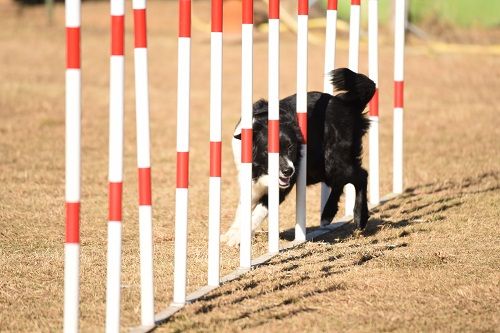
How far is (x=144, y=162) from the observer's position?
4719 millimetres

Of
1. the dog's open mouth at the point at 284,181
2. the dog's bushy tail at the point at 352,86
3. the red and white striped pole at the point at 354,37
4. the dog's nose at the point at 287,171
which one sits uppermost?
the red and white striped pole at the point at 354,37

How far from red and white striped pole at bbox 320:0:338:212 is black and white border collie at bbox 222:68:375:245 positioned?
22 centimetres

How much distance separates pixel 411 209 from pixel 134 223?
2448 mm

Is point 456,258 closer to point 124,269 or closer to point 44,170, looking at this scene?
point 124,269

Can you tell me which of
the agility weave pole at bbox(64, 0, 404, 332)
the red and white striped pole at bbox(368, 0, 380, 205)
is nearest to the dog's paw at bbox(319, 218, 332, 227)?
the red and white striped pole at bbox(368, 0, 380, 205)

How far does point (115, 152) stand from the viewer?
14.6 feet

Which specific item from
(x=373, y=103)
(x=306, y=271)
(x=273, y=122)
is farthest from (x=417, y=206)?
(x=306, y=271)

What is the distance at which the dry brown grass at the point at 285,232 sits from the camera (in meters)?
5.02

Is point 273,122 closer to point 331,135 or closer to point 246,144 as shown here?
point 246,144

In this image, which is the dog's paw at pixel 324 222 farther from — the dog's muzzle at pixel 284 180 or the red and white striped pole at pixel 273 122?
the red and white striped pole at pixel 273 122

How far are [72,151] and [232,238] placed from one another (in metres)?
2.98

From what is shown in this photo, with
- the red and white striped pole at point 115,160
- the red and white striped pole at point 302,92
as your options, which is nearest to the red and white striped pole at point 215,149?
the red and white striped pole at point 115,160

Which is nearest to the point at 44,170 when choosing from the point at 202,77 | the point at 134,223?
the point at 134,223

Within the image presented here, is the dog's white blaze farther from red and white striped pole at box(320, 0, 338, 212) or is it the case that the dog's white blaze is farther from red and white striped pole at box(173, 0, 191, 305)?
red and white striped pole at box(173, 0, 191, 305)
